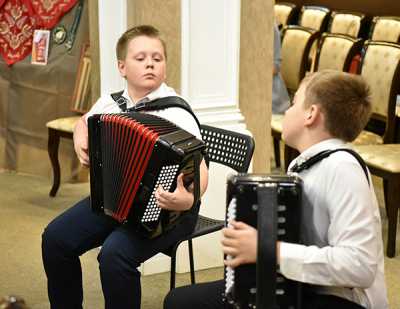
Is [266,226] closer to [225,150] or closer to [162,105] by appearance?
[162,105]

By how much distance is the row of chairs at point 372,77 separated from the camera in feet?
13.2

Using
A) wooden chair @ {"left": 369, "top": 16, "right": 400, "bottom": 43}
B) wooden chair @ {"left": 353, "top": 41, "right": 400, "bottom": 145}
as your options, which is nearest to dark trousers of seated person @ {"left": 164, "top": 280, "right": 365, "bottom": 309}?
wooden chair @ {"left": 353, "top": 41, "right": 400, "bottom": 145}

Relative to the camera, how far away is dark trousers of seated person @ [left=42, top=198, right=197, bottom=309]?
2.66 m

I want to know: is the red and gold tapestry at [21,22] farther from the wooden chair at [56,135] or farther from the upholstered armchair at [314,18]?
the upholstered armchair at [314,18]

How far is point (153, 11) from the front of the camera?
3.40 meters

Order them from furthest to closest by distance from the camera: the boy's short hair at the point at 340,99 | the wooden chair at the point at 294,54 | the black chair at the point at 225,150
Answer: the wooden chair at the point at 294,54, the black chair at the point at 225,150, the boy's short hair at the point at 340,99

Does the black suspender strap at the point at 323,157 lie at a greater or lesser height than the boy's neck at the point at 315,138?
lesser

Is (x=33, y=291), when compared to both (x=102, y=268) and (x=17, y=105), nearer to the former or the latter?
(x=102, y=268)

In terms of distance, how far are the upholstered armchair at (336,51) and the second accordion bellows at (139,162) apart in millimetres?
2797

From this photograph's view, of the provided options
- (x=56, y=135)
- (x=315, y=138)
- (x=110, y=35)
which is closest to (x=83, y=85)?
(x=56, y=135)

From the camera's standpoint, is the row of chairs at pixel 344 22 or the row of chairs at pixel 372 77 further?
the row of chairs at pixel 344 22

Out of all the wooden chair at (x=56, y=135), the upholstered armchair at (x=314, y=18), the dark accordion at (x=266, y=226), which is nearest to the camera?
the dark accordion at (x=266, y=226)

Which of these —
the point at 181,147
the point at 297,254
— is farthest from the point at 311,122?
the point at 181,147

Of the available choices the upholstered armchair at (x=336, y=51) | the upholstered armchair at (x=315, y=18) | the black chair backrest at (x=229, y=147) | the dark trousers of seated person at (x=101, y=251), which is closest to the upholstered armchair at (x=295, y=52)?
the upholstered armchair at (x=336, y=51)
